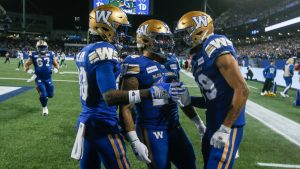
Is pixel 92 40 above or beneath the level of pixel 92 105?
above

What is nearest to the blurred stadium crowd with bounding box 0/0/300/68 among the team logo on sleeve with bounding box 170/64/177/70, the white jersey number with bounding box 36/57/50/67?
the white jersey number with bounding box 36/57/50/67

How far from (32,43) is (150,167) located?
6328 cm

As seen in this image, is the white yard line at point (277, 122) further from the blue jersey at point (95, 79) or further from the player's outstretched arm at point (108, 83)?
the player's outstretched arm at point (108, 83)

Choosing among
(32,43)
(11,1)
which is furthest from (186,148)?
(11,1)

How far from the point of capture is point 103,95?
2.95m

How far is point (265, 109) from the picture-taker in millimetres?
12047

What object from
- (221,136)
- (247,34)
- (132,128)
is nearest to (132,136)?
(132,128)

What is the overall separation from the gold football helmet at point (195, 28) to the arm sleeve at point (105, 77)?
39.5 inches

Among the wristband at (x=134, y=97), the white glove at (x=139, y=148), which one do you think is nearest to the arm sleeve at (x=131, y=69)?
the wristband at (x=134, y=97)

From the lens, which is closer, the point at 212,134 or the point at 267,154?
the point at 212,134

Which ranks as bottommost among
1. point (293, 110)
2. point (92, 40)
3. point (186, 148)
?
point (293, 110)

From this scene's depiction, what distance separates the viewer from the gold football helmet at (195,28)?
3.48 m

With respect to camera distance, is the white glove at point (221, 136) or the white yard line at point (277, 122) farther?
the white yard line at point (277, 122)

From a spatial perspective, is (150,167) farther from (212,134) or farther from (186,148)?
(212,134)
